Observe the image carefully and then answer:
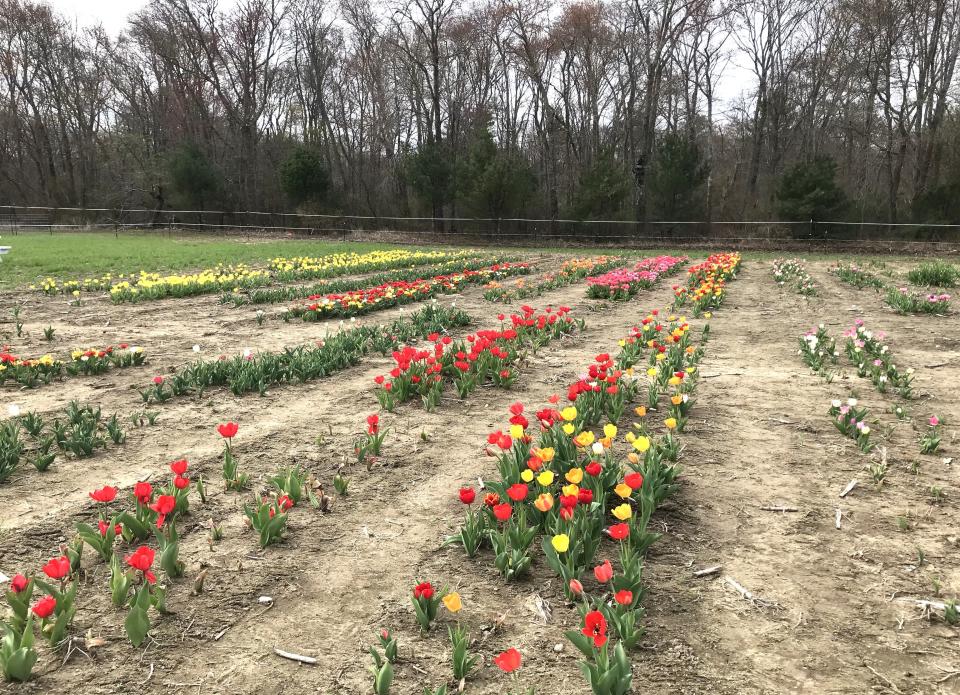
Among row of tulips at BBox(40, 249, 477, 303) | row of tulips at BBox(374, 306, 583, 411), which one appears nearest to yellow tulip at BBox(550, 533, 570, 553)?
row of tulips at BBox(374, 306, 583, 411)

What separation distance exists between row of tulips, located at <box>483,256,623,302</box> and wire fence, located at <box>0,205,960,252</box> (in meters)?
12.7

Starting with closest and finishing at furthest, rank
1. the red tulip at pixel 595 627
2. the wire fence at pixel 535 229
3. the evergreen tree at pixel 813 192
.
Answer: the red tulip at pixel 595 627 → the wire fence at pixel 535 229 → the evergreen tree at pixel 813 192

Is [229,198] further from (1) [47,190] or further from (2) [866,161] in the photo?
(2) [866,161]

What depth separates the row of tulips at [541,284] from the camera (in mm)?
9377

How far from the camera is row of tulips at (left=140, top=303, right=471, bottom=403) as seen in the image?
14.0 feet

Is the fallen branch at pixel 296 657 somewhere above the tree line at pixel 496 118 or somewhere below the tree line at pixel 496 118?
below

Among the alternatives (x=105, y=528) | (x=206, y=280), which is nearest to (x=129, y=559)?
(x=105, y=528)

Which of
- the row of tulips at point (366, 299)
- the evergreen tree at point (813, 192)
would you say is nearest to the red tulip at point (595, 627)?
the row of tulips at point (366, 299)

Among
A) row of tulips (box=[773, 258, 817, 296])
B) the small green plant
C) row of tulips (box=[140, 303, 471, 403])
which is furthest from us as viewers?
the small green plant

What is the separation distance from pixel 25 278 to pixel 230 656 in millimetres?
12979

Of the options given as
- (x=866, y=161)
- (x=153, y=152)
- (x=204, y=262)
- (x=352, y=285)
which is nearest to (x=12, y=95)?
(x=153, y=152)

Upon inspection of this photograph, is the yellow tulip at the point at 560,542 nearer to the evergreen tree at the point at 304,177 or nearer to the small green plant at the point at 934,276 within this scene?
the small green plant at the point at 934,276

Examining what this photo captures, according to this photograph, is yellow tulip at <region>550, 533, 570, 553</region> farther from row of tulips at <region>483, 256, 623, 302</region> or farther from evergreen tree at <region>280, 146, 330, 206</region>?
evergreen tree at <region>280, 146, 330, 206</region>

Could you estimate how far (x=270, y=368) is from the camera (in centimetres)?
461
